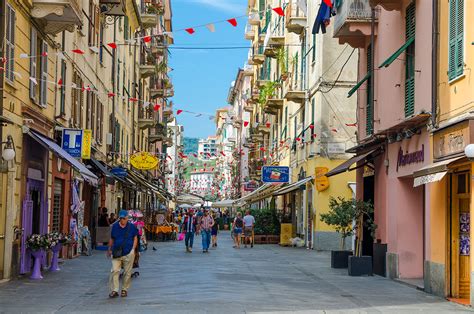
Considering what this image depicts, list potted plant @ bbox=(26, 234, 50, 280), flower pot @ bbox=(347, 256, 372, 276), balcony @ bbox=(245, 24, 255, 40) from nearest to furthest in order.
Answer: potted plant @ bbox=(26, 234, 50, 280), flower pot @ bbox=(347, 256, 372, 276), balcony @ bbox=(245, 24, 255, 40)

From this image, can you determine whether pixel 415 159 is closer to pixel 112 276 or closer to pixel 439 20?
pixel 439 20

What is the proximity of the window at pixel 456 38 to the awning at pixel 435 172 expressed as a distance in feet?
5.27

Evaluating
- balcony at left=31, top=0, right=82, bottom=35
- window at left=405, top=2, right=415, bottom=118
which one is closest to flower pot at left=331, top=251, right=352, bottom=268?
window at left=405, top=2, right=415, bottom=118

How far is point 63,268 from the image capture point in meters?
22.6

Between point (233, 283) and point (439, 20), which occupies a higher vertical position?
point (439, 20)

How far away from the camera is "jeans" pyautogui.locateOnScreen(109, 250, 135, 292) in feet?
51.8

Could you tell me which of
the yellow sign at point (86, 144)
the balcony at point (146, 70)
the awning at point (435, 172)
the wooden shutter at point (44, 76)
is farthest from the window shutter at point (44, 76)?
the balcony at point (146, 70)

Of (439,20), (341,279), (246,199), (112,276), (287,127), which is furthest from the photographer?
(246,199)

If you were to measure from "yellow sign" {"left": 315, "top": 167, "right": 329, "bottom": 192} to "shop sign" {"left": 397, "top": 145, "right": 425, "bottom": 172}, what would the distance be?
13.7m

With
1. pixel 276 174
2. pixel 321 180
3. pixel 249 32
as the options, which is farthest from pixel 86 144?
pixel 249 32

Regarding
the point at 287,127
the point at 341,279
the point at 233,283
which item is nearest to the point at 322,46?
the point at 287,127

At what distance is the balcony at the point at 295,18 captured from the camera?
39.6m

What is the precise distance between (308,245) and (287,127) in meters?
11.1

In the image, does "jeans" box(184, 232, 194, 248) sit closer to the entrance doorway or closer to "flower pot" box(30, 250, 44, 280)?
"flower pot" box(30, 250, 44, 280)
